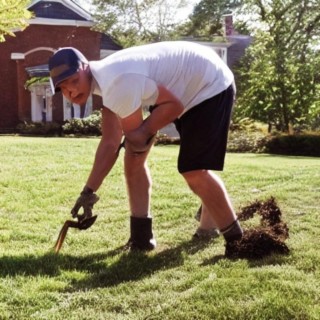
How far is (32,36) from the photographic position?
2386 cm

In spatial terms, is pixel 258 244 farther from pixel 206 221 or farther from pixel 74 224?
pixel 74 224

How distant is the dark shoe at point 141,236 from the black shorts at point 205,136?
0.55m

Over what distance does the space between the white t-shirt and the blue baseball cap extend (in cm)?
12

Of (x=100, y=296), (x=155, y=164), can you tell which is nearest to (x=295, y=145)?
(x=155, y=164)

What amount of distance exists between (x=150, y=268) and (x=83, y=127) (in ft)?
56.2

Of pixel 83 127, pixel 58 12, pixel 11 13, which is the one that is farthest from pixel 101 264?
pixel 58 12

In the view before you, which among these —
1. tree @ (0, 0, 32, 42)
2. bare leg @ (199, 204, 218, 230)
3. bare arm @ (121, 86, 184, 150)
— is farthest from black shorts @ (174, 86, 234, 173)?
tree @ (0, 0, 32, 42)

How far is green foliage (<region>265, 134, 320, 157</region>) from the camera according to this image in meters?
16.5

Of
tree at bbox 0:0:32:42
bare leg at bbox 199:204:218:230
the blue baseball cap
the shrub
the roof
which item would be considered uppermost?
the roof

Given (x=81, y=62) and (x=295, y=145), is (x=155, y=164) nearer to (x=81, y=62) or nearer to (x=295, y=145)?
(x=81, y=62)

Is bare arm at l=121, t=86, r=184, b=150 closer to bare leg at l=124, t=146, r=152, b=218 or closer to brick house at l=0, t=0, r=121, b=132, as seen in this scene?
bare leg at l=124, t=146, r=152, b=218

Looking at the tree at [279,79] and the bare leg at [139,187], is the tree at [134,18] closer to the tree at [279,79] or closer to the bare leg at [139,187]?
the tree at [279,79]

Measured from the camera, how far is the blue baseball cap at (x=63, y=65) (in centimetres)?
354

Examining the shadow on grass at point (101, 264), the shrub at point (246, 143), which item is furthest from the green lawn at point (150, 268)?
the shrub at point (246, 143)
